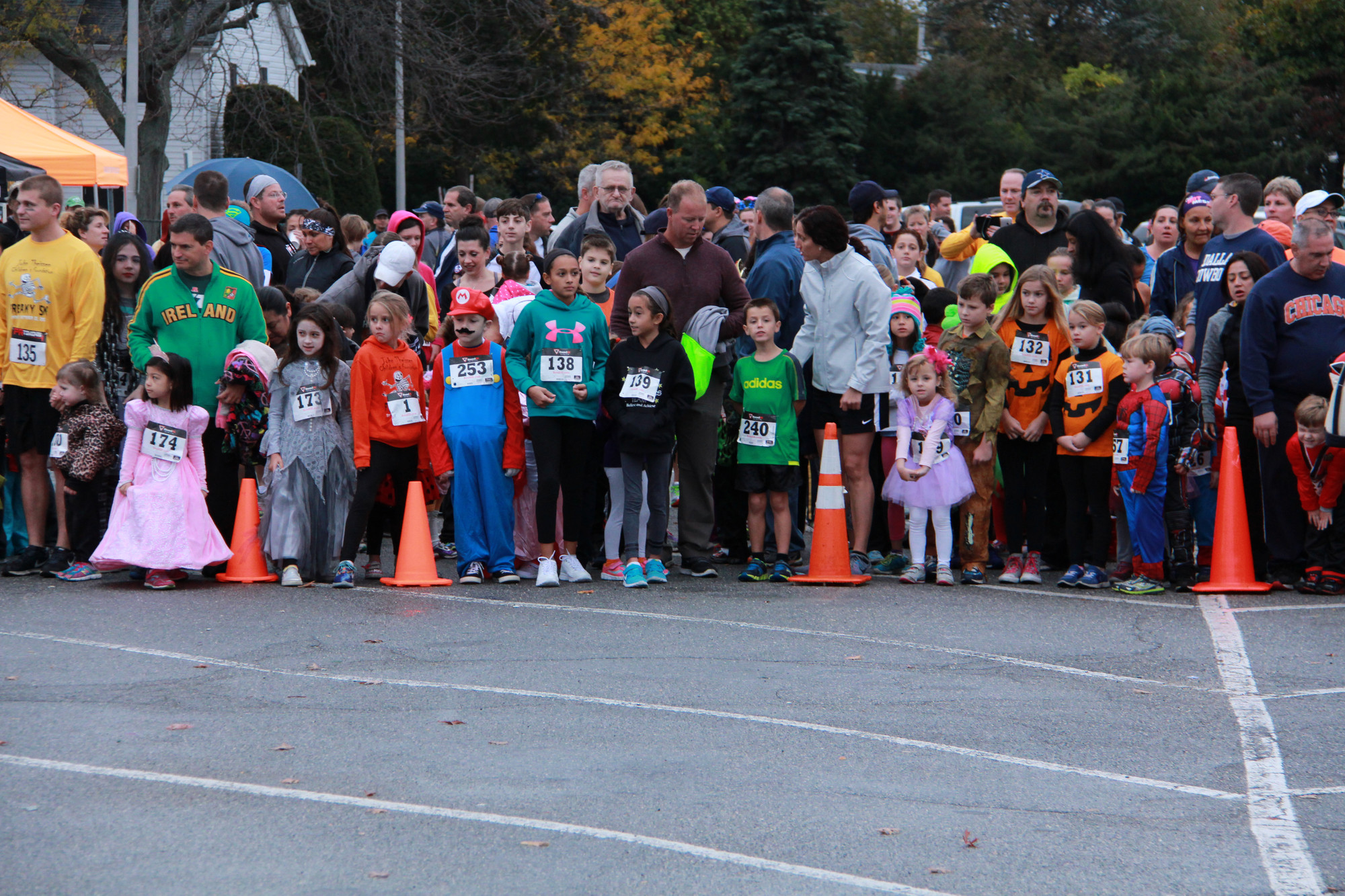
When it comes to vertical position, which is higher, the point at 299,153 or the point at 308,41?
the point at 308,41

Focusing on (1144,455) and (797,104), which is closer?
(1144,455)

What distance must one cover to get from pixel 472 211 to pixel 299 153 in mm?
22789

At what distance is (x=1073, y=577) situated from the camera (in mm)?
10398

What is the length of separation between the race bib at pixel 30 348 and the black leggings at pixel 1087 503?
6653 millimetres

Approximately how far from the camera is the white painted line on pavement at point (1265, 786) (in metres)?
4.93

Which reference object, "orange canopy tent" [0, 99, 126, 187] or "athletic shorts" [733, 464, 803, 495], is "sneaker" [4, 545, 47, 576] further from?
"orange canopy tent" [0, 99, 126, 187]

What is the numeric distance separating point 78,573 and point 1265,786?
739 centimetres

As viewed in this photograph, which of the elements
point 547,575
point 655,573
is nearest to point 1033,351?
point 655,573

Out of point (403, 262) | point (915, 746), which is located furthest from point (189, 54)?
point (915, 746)

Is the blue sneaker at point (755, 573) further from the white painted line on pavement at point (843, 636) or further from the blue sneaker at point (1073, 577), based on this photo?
the blue sneaker at point (1073, 577)

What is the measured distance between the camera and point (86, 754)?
6.06 metres

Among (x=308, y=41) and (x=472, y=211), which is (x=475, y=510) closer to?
(x=472, y=211)

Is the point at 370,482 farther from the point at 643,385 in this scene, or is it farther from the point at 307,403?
the point at 643,385

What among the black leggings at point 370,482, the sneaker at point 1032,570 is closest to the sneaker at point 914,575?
the sneaker at point 1032,570
